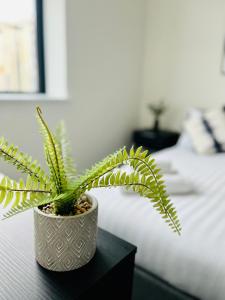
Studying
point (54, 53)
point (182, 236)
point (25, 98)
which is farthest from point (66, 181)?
point (54, 53)

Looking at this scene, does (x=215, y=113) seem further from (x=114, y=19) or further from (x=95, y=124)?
(x=114, y=19)

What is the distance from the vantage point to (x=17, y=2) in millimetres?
2051

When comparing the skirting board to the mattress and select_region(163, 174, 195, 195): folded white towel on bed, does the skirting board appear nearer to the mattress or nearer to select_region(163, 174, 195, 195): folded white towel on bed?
the mattress

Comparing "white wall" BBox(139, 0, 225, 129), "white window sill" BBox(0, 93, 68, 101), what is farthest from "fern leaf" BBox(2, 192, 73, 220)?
"white wall" BBox(139, 0, 225, 129)

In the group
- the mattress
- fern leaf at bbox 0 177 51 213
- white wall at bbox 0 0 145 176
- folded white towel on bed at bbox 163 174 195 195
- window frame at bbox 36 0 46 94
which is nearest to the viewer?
fern leaf at bbox 0 177 51 213

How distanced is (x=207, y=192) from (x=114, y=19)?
1924 mm

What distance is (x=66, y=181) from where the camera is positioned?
61 centimetres

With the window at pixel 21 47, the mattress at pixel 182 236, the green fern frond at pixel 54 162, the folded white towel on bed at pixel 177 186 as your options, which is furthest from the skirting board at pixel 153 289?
the window at pixel 21 47

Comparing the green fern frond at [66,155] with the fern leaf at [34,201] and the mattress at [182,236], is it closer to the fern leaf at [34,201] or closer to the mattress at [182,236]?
the fern leaf at [34,201]

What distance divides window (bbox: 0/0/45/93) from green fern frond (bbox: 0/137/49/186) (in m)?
1.69

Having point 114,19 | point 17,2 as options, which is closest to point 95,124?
point 114,19

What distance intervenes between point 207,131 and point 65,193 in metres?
1.96

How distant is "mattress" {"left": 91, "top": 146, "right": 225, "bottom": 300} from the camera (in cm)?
89

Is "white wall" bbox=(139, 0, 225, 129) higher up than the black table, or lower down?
higher up
